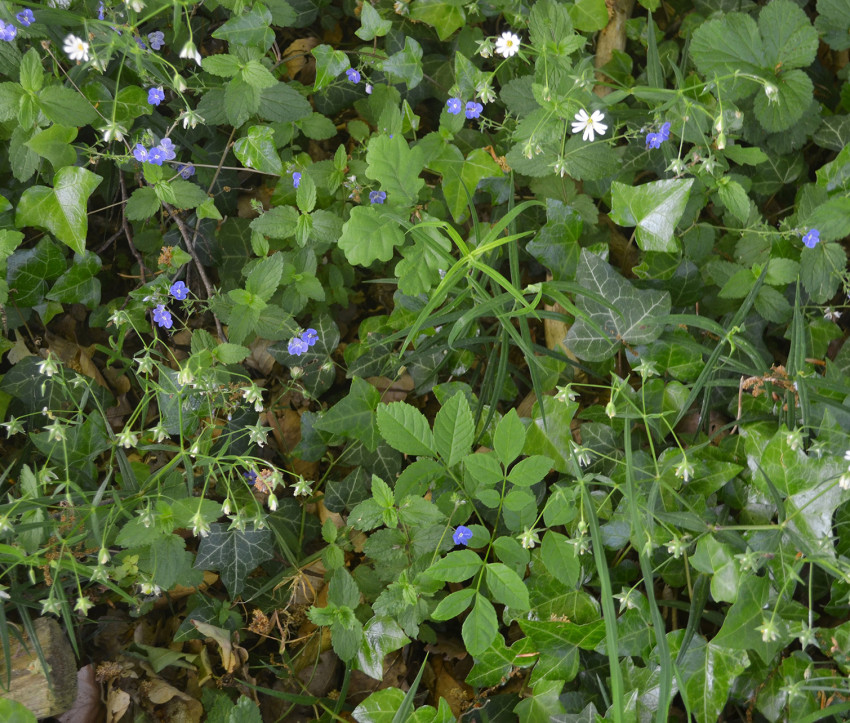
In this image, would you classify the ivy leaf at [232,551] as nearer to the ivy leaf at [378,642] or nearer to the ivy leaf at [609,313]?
the ivy leaf at [378,642]

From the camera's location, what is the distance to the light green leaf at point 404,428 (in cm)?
190

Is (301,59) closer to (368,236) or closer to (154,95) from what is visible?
(154,95)

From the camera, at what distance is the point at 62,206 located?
216 cm

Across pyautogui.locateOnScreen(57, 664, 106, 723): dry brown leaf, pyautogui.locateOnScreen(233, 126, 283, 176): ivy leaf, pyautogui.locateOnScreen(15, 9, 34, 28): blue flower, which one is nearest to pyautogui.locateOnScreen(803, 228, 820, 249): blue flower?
pyautogui.locateOnScreen(233, 126, 283, 176): ivy leaf

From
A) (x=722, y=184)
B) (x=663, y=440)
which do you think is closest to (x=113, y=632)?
(x=663, y=440)

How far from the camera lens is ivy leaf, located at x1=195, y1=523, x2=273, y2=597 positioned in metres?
2.13

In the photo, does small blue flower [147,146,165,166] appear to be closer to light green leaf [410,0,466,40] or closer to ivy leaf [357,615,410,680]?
light green leaf [410,0,466,40]

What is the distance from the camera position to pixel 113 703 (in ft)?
7.06

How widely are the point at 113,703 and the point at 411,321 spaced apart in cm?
152

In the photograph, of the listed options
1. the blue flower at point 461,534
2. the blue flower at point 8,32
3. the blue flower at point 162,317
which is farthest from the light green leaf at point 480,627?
the blue flower at point 8,32

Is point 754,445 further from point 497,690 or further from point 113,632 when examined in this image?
point 113,632

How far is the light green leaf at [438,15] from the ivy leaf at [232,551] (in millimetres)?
1798

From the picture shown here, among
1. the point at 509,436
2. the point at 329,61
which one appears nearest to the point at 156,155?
the point at 329,61

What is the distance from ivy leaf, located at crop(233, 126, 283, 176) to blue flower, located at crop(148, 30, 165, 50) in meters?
0.44
